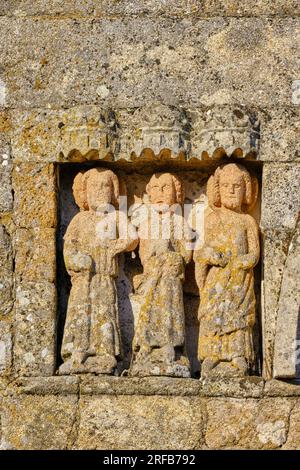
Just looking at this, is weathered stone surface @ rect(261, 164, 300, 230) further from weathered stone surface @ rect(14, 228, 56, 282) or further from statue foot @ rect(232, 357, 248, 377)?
weathered stone surface @ rect(14, 228, 56, 282)

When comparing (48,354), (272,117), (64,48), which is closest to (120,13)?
(64,48)

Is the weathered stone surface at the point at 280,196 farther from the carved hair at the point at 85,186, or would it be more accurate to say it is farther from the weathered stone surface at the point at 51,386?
the weathered stone surface at the point at 51,386

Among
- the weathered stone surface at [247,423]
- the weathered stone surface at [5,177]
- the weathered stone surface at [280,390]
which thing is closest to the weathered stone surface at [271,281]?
the weathered stone surface at [280,390]

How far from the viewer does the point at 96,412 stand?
1090cm

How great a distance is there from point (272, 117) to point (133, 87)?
2.75 feet

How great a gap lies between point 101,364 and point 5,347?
1.91 feet

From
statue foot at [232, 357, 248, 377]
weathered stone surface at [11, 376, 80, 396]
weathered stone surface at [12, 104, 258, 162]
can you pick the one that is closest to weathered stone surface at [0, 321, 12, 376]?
weathered stone surface at [11, 376, 80, 396]

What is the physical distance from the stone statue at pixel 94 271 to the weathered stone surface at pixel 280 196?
31.0 inches

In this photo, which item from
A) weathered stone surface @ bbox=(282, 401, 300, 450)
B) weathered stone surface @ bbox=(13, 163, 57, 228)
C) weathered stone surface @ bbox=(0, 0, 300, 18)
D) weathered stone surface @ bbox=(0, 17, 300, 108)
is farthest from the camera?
weathered stone surface @ bbox=(0, 0, 300, 18)

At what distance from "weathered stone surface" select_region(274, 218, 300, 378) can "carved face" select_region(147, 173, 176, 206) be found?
0.76 metres

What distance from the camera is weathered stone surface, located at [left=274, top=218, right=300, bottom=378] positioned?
35.7 ft

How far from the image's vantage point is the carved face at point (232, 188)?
11.2 m

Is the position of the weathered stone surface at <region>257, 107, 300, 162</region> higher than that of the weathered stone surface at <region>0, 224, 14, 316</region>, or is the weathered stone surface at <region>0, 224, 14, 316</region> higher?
the weathered stone surface at <region>257, 107, 300, 162</region>
